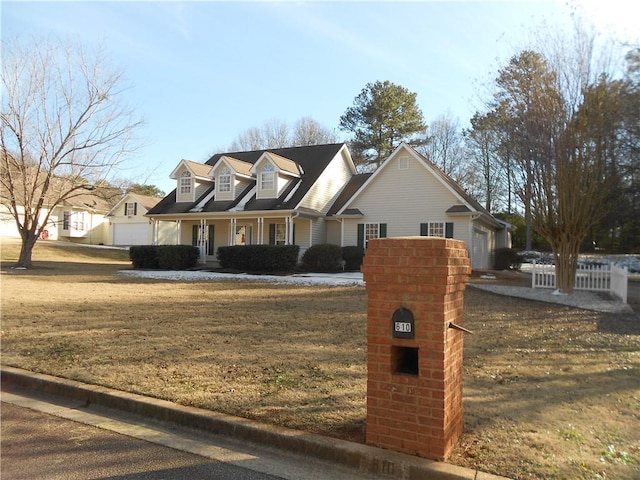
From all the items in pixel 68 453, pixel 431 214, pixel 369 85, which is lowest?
pixel 68 453

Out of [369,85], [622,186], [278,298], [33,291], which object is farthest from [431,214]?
[369,85]

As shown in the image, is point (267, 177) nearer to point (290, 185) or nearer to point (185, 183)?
point (290, 185)

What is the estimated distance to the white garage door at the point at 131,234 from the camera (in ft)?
137

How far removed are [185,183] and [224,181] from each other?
312 centimetres

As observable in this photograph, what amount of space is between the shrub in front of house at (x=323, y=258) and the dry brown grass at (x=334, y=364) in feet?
34.3

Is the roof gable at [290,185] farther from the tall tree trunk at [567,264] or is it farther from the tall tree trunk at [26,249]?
the tall tree trunk at [567,264]

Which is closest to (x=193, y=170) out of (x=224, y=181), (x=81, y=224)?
(x=224, y=181)

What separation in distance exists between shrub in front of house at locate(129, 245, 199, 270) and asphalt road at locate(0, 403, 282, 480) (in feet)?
65.1

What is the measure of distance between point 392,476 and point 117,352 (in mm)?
4446

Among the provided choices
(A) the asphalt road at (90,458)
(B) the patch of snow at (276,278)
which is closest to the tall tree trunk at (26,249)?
(B) the patch of snow at (276,278)

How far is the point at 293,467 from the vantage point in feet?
11.4

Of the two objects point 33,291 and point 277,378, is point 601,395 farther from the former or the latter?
point 33,291

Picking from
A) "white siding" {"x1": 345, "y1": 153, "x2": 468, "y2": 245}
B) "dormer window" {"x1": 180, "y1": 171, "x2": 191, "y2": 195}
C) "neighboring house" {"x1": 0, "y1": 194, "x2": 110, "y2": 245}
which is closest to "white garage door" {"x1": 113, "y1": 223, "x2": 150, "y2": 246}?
"neighboring house" {"x1": 0, "y1": 194, "x2": 110, "y2": 245}

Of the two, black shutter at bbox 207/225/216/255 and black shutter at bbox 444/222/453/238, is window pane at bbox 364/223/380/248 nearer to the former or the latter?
black shutter at bbox 444/222/453/238
